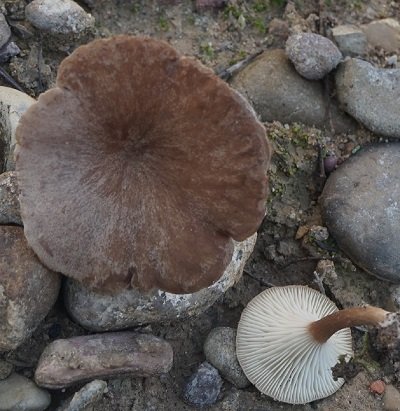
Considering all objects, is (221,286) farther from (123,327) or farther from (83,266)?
(83,266)

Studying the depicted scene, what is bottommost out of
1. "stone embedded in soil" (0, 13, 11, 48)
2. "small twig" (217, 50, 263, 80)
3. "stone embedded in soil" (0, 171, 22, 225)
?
"small twig" (217, 50, 263, 80)

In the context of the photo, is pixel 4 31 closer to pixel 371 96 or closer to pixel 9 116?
pixel 9 116

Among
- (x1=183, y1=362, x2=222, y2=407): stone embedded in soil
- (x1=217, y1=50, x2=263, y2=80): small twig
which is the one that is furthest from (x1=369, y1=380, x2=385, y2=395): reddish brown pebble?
(x1=217, y1=50, x2=263, y2=80): small twig

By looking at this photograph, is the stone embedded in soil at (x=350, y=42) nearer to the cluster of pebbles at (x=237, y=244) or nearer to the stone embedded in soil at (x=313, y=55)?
the cluster of pebbles at (x=237, y=244)

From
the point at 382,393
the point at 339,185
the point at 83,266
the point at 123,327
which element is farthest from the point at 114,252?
the point at 382,393

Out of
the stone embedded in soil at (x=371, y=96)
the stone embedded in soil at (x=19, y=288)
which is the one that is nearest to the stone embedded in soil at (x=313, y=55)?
the stone embedded in soil at (x=371, y=96)

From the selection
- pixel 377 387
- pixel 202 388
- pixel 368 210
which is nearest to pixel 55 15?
pixel 368 210

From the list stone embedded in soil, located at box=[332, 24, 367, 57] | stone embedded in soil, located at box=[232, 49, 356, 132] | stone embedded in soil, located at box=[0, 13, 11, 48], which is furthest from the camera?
stone embedded in soil, located at box=[332, 24, 367, 57]

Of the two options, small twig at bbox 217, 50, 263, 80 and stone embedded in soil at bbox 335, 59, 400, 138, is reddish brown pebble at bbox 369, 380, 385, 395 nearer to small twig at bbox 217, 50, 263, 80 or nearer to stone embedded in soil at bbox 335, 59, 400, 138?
stone embedded in soil at bbox 335, 59, 400, 138
